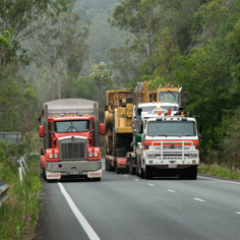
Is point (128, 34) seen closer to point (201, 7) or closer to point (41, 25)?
point (41, 25)

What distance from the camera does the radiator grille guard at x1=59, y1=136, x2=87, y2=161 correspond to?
1131 inches

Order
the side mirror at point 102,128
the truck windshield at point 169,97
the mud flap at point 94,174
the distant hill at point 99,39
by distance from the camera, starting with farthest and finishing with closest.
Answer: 1. the distant hill at point 99,39
2. the truck windshield at point 169,97
3. the side mirror at point 102,128
4. the mud flap at point 94,174

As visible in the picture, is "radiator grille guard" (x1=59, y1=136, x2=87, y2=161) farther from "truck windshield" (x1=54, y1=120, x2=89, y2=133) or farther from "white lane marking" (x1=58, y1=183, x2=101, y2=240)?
"white lane marking" (x1=58, y1=183, x2=101, y2=240)

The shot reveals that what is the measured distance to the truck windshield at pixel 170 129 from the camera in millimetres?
28578

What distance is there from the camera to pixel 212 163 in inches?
1737

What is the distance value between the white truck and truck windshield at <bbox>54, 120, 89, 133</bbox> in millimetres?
2985

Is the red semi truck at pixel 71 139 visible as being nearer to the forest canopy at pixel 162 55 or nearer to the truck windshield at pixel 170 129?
the truck windshield at pixel 170 129

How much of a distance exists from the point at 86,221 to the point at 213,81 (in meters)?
32.4

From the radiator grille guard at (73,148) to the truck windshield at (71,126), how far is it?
1.24 m

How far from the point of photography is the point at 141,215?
14062 millimetres

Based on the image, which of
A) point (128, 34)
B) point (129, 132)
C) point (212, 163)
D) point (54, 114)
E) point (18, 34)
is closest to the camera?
point (54, 114)

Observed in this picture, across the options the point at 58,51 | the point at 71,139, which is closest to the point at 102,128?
the point at 71,139

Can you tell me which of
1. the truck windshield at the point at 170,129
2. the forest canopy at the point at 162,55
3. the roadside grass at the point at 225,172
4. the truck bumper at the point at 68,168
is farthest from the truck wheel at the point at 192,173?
the forest canopy at the point at 162,55

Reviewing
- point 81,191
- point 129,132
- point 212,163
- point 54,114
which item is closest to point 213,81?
point 212,163
